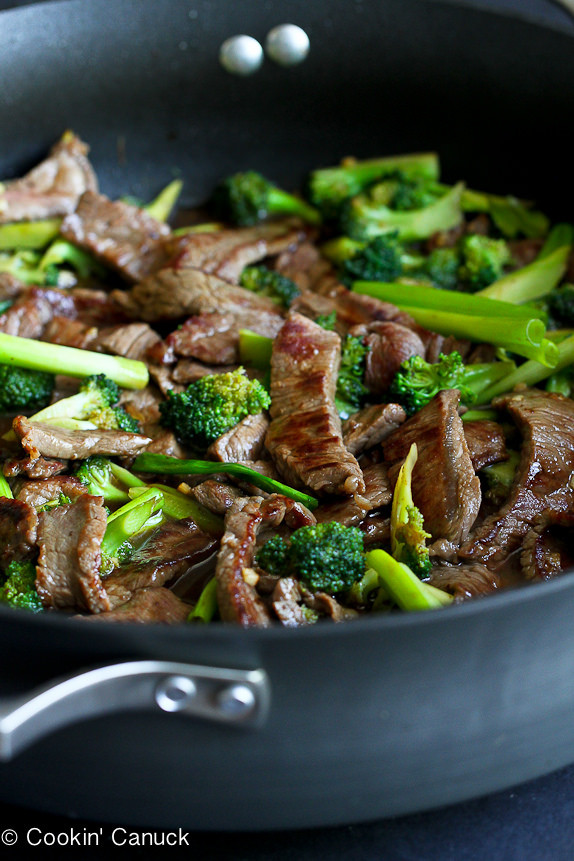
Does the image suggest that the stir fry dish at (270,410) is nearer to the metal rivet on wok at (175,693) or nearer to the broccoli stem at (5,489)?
the broccoli stem at (5,489)

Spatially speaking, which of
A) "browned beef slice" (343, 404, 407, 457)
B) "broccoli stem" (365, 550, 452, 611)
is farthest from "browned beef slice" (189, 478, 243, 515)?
"broccoli stem" (365, 550, 452, 611)

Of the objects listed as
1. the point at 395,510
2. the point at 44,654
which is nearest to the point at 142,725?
the point at 44,654

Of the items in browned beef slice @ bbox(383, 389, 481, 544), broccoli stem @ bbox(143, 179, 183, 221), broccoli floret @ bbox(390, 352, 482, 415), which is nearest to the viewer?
browned beef slice @ bbox(383, 389, 481, 544)

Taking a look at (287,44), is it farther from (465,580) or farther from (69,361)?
(465,580)

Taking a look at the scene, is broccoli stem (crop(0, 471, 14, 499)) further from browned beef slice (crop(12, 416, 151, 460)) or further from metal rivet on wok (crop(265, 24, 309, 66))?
metal rivet on wok (crop(265, 24, 309, 66))

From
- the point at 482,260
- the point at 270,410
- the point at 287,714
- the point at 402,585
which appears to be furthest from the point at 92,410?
the point at 482,260

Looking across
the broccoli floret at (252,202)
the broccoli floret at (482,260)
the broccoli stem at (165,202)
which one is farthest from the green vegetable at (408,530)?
the broccoli stem at (165,202)
